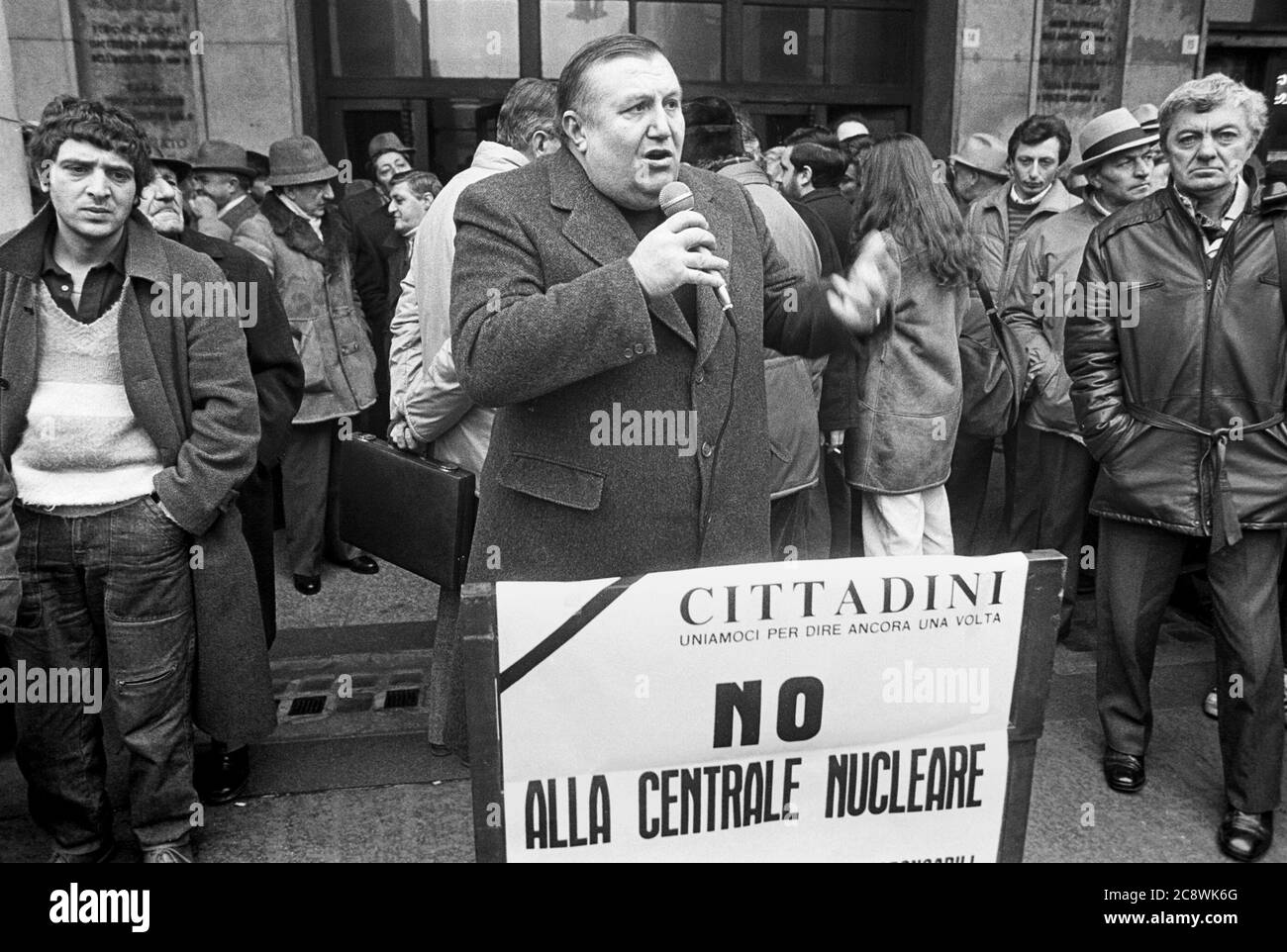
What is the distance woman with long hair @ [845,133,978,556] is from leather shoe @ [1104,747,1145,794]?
1050mm

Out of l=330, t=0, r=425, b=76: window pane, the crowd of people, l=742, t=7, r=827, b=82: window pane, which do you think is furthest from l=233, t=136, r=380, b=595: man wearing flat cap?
l=742, t=7, r=827, b=82: window pane

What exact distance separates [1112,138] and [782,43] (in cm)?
482

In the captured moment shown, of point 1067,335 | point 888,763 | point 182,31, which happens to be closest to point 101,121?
point 888,763

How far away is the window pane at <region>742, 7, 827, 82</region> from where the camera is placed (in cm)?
927

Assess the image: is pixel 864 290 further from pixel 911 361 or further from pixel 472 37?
pixel 472 37

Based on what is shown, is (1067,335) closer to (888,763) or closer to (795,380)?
(795,380)

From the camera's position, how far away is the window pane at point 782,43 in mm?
9266

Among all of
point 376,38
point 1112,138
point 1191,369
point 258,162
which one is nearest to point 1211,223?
point 1191,369

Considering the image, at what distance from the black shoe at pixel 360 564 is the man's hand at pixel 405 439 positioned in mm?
2412

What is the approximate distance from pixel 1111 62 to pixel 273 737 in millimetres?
8012

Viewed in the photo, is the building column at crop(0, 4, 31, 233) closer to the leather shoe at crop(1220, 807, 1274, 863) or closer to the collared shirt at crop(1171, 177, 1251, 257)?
the collared shirt at crop(1171, 177, 1251, 257)

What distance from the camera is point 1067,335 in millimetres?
3814

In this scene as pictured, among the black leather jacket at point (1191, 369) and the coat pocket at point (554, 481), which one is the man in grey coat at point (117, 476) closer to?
the coat pocket at point (554, 481)
